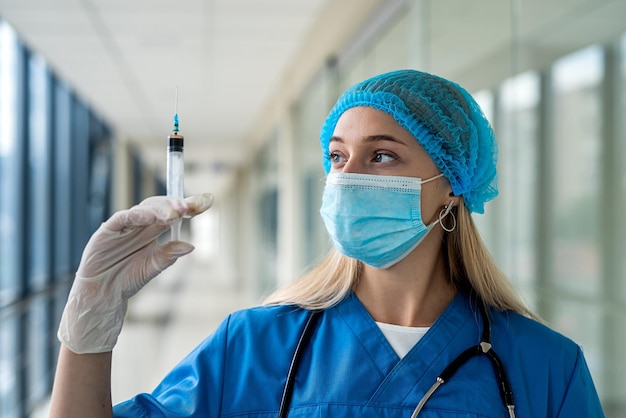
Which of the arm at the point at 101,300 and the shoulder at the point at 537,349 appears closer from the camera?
the arm at the point at 101,300

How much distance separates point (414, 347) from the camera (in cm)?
119

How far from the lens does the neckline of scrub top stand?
44.6 inches

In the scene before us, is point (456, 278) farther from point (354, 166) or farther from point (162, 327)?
point (162, 327)

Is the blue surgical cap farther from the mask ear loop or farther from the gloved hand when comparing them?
the gloved hand

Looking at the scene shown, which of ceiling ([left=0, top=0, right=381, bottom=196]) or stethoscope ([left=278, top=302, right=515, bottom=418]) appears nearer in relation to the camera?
stethoscope ([left=278, top=302, right=515, bottom=418])

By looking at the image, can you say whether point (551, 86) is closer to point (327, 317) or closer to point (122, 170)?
point (327, 317)

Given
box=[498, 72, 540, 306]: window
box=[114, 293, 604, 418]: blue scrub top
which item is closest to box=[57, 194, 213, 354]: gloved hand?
box=[114, 293, 604, 418]: blue scrub top

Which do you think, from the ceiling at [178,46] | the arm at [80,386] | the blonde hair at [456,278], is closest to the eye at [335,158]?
the blonde hair at [456,278]

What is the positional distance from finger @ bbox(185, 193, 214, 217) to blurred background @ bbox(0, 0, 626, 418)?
9.2 inches

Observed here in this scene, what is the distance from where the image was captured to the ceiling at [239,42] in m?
1.85

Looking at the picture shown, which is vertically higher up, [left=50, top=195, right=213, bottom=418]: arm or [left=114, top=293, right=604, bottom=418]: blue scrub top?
[left=50, top=195, right=213, bottom=418]: arm

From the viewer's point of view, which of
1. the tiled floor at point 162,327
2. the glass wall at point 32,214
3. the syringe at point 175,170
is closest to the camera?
the syringe at point 175,170

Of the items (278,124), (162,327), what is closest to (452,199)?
(278,124)

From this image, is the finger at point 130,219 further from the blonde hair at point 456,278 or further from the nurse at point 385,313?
the blonde hair at point 456,278
